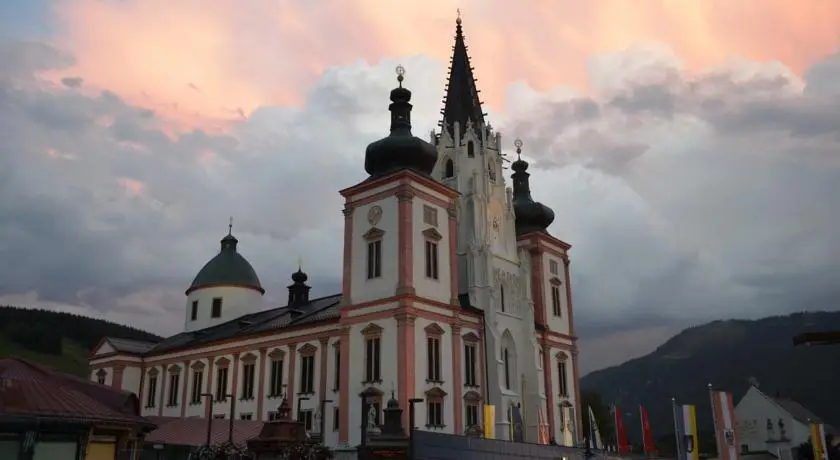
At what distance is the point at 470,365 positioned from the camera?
4009cm

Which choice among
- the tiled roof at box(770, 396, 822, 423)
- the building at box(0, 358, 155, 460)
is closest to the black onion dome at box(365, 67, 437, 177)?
the building at box(0, 358, 155, 460)

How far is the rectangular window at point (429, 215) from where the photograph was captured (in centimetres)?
4034

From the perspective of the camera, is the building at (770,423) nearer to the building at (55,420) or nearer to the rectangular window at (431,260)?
the rectangular window at (431,260)

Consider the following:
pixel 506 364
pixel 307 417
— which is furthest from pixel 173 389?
pixel 506 364

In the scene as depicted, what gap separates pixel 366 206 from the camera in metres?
41.1

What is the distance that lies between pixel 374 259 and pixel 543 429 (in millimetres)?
14298

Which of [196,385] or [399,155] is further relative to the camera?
[196,385]

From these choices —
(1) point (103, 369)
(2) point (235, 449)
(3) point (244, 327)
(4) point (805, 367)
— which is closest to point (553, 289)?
(3) point (244, 327)

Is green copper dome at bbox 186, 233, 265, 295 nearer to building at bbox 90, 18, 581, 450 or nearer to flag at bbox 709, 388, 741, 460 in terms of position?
building at bbox 90, 18, 581, 450

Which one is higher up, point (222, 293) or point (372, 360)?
point (222, 293)

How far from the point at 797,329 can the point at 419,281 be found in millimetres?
152626

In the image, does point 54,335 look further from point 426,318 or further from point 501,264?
point 426,318

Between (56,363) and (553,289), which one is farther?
(56,363)

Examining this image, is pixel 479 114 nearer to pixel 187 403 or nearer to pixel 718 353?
pixel 187 403
